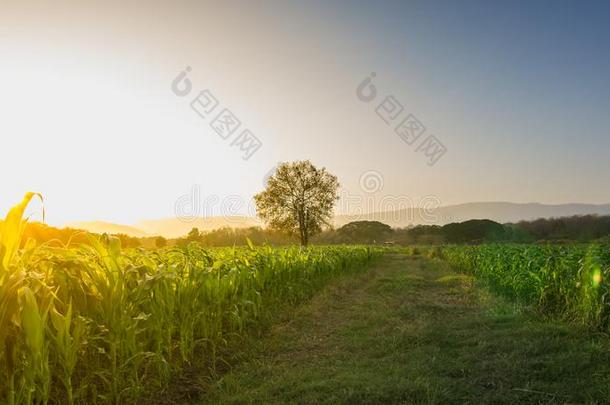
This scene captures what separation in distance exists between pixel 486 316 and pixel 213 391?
23.0ft

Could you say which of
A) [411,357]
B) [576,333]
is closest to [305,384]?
[411,357]

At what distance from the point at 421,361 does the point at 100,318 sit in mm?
4539

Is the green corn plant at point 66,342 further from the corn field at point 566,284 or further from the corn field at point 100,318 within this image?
the corn field at point 566,284

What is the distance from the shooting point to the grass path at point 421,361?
570 centimetres

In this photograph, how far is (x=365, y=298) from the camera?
49.1 feet

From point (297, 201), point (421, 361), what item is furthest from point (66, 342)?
point (297, 201)

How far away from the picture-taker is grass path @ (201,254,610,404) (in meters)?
5.70

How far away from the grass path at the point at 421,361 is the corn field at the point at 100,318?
80 centimetres

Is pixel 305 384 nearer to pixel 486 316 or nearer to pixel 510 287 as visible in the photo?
pixel 486 316

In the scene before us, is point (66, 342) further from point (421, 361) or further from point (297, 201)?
point (297, 201)

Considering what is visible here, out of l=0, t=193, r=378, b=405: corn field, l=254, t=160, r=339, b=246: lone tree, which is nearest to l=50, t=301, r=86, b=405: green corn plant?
l=0, t=193, r=378, b=405: corn field

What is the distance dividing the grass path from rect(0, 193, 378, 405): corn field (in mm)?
797

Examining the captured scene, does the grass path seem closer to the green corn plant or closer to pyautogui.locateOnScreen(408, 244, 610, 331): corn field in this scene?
pyautogui.locateOnScreen(408, 244, 610, 331): corn field

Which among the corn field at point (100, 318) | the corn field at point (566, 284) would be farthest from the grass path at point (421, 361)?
the corn field at point (100, 318)
